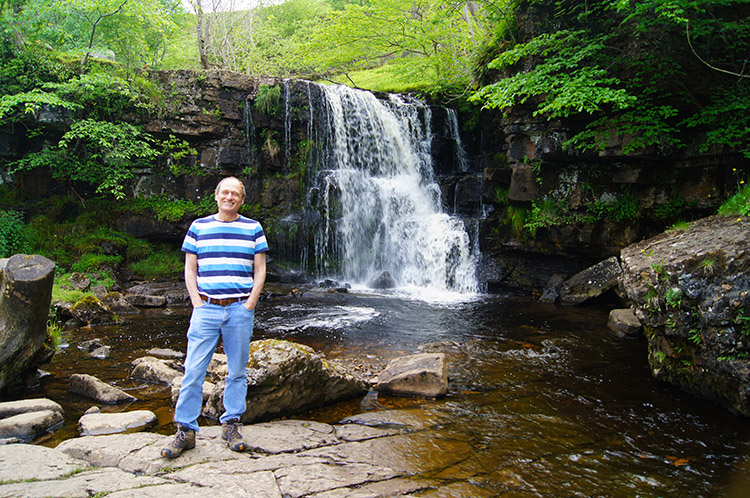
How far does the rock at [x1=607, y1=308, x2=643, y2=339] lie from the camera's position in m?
7.91

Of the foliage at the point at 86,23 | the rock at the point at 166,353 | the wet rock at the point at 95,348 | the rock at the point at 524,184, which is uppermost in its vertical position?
the foliage at the point at 86,23

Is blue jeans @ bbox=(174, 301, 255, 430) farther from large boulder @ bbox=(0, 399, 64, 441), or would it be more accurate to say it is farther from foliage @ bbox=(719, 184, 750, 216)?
foliage @ bbox=(719, 184, 750, 216)

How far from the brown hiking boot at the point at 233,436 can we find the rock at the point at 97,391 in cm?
234

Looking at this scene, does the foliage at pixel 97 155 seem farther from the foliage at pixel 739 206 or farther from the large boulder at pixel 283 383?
the foliage at pixel 739 206

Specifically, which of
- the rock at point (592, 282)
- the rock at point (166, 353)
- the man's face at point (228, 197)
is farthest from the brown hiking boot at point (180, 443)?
the rock at point (592, 282)

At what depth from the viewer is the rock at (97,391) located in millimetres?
5191

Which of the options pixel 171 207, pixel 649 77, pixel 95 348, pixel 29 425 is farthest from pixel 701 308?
pixel 171 207

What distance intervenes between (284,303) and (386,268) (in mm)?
4369

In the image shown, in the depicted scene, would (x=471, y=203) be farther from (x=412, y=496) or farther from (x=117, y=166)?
(x=412, y=496)

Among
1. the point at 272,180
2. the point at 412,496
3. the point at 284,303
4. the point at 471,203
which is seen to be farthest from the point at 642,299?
the point at 272,180

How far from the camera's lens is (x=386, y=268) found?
1506 cm

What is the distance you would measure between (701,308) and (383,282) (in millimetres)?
9935

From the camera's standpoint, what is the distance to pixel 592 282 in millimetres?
10945

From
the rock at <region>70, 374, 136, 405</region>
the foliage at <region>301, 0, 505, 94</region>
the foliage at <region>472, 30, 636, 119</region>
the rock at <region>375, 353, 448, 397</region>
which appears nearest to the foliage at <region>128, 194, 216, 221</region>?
the foliage at <region>301, 0, 505, 94</region>
